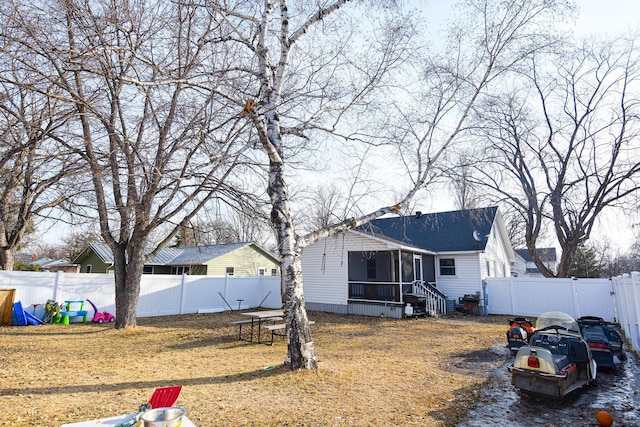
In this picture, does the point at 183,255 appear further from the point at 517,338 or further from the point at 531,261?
the point at 531,261

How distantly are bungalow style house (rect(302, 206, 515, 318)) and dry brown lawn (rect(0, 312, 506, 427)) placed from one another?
199 inches

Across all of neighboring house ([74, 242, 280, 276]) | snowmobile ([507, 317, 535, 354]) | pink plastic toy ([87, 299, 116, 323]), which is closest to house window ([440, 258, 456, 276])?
Answer: snowmobile ([507, 317, 535, 354])

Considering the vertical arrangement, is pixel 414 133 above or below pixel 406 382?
above

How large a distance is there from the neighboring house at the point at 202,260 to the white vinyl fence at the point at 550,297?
16.0 m

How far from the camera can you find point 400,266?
1508cm

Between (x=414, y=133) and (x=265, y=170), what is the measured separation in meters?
4.09

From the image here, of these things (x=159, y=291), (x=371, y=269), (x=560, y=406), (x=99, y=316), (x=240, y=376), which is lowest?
(x=560, y=406)

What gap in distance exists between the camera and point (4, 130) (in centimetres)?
766

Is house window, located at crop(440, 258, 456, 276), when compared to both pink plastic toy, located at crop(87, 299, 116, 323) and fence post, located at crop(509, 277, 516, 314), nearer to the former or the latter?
fence post, located at crop(509, 277, 516, 314)

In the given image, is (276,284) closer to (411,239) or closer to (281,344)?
(411,239)

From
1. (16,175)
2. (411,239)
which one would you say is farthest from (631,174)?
(16,175)

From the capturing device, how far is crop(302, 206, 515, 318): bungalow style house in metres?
15.8

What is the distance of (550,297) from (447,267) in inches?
181

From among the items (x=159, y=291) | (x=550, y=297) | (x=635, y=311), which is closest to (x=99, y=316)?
(x=159, y=291)
